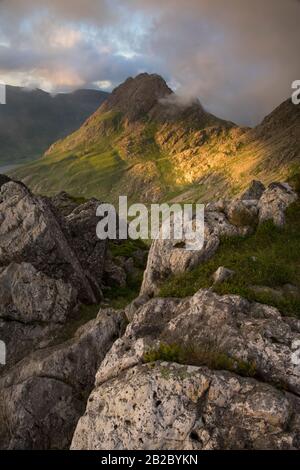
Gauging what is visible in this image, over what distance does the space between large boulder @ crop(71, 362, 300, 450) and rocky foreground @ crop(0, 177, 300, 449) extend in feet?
0.12

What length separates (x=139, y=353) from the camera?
63.2 ft

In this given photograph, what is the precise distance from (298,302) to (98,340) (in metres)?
12.9

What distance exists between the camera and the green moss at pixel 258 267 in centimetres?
2167

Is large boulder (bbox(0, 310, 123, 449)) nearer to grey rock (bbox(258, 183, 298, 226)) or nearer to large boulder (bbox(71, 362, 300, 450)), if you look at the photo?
large boulder (bbox(71, 362, 300, 450))

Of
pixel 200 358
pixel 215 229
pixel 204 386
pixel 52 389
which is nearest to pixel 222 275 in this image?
pixel 215 229

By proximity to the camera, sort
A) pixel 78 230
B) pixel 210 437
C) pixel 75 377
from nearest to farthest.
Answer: pixel 210 437 < pixel 75 377 < pixel 78 230

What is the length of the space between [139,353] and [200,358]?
282 centimetres

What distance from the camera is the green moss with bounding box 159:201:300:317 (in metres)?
21.7

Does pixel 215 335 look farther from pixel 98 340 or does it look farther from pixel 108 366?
pixel 98 340

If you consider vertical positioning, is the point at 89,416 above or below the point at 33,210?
below

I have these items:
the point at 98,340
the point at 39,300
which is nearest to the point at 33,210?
the point at 39,300

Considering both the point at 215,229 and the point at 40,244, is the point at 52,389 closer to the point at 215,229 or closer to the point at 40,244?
the point at 40,244
